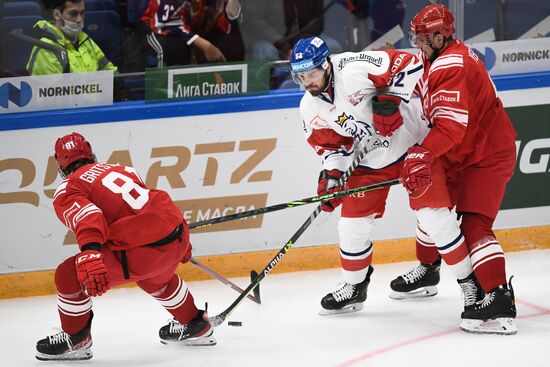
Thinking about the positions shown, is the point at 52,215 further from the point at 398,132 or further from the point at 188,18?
the point at 398,132

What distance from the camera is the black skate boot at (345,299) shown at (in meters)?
4.72

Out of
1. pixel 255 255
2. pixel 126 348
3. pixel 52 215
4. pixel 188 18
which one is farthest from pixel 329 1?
pixel 126 348

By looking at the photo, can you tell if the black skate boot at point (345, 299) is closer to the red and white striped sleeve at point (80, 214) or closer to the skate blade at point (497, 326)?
the skate blade at point (497, 326)

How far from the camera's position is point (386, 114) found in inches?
169

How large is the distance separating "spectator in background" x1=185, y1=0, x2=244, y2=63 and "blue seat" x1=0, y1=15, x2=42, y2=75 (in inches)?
30.3

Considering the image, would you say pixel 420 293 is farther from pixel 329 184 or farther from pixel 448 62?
pixel 448 62

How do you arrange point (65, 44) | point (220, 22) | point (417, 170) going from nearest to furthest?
point (417, 170) < point (65, 44) < point (220, 22)

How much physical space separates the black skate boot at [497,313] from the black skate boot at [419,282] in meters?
0.61

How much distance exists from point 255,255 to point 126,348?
1105 mm

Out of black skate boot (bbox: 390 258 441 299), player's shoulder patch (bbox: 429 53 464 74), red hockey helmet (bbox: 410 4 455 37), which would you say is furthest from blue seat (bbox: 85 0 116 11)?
black skate boot (bbox: 390 258 441 299)

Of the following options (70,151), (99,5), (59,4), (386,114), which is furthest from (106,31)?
(386,114)

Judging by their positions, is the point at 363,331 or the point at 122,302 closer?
the point at 363,331

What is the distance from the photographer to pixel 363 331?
14.7 feet

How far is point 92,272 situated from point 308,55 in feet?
3.83
